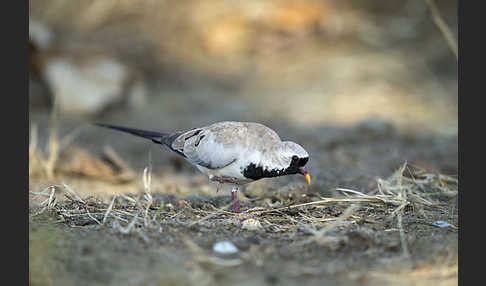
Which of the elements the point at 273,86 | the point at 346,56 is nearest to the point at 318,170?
the point at 273,86

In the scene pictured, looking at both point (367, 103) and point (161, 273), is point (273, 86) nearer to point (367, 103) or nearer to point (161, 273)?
point (367, 103)

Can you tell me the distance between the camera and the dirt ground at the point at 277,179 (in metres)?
3.03

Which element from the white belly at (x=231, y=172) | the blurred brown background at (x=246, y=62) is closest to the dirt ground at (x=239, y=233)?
the white belly at (x=231, y=172)

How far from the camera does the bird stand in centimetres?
426

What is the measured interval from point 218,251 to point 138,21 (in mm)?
6823

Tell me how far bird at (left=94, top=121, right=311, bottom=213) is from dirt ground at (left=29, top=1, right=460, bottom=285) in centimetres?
27

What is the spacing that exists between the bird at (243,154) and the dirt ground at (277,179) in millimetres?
274

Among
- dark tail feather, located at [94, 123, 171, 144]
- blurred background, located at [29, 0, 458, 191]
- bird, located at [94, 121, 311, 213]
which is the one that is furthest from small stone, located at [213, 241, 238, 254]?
blurred background, located at [29, 0, 458, 191]

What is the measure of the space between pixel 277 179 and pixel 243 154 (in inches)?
55.0

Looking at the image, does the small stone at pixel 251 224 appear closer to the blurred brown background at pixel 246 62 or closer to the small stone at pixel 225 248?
the small stone at pixel 225 248

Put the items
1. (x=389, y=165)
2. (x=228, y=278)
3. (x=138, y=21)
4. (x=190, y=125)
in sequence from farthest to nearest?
(x=138, y=21), (x=190, y=125), (x=389, y=165), (x=228, y=278)

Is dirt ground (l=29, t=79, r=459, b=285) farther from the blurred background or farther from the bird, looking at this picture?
the blurred background

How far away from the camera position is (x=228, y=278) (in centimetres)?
283

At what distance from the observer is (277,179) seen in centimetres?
562
